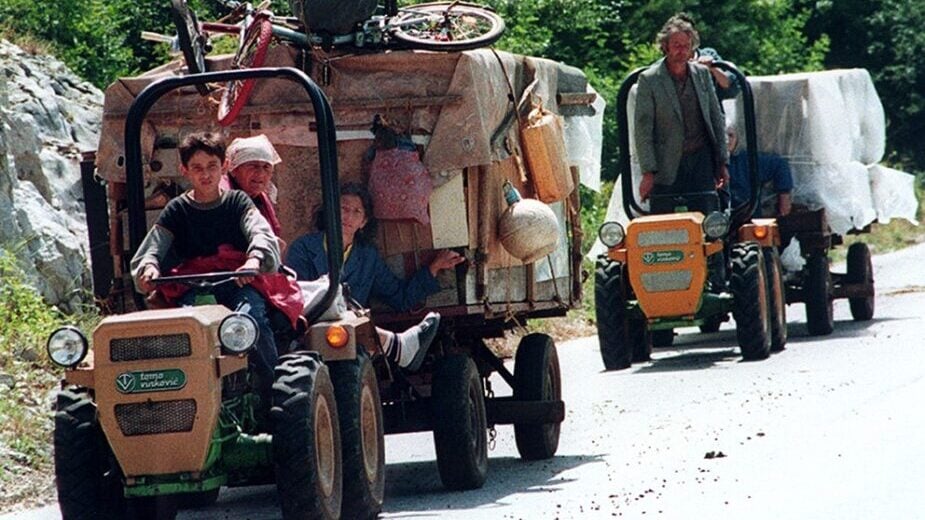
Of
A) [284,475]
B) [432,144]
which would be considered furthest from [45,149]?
[284,475]

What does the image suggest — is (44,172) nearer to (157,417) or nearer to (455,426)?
(455,426)

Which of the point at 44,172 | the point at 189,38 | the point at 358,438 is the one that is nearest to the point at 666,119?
the point at 44,172

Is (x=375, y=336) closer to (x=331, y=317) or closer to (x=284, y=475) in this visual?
(x=331, y=317)

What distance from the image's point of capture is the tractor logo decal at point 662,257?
1677 cm

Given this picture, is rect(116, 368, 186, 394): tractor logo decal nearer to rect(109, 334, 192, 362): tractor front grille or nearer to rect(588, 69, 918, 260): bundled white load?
rect(109, 334, 192, 362): tractor front grille

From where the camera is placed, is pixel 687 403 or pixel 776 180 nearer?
pixel 687 403

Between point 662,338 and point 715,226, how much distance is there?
316 cm

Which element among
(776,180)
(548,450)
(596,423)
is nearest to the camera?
(548,450)

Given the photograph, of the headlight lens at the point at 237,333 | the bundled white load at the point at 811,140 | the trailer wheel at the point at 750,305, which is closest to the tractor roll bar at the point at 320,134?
the headlight lens at the point at 237,333

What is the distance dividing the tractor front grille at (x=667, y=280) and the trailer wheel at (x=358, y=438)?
717 centimetres

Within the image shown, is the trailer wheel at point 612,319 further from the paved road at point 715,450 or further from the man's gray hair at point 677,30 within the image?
the man's gray hair at point 677,30

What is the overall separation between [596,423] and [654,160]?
3911 millimetres

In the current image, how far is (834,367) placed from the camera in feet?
51.6

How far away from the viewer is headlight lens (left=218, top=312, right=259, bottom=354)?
8781 mm
